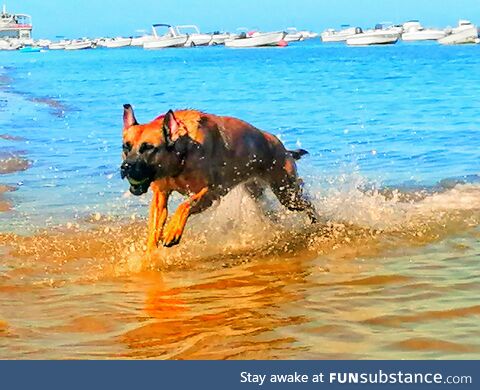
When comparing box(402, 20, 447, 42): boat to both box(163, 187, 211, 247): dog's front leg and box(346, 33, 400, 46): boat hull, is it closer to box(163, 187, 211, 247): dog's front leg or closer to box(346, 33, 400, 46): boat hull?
box(346, 33, 400, 46): boat hull

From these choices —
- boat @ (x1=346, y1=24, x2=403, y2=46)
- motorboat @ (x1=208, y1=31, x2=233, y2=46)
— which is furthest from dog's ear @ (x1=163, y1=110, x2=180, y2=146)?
motorboat @ (x1=208, y1=31, x2=233, y2=46)

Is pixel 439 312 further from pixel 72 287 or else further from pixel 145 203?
pixel 145 203

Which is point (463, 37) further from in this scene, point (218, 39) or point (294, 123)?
point (294, 123)

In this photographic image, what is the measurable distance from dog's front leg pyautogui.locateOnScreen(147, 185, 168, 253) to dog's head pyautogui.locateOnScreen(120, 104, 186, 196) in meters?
0.28

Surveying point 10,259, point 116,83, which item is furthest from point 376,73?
point 10,259

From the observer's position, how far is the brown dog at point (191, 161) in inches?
272

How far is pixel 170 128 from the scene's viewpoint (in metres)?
6.97

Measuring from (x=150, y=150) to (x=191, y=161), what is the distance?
0.44 meters

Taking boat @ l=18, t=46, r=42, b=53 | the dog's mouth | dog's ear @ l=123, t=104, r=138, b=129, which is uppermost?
boat @ l=18, t=46, r=42, b=53

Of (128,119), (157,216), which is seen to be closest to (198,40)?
(157,216)

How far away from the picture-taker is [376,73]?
44.0 meters

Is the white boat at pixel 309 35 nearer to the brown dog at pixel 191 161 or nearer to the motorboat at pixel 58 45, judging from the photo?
the motorboat at pixel 58 45

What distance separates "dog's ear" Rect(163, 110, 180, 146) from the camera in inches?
273

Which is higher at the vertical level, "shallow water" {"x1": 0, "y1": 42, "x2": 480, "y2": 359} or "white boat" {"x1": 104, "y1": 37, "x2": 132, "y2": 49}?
"white boat" {"x1": 104, "y1": 37, "x2": 132, "y2": 49}
